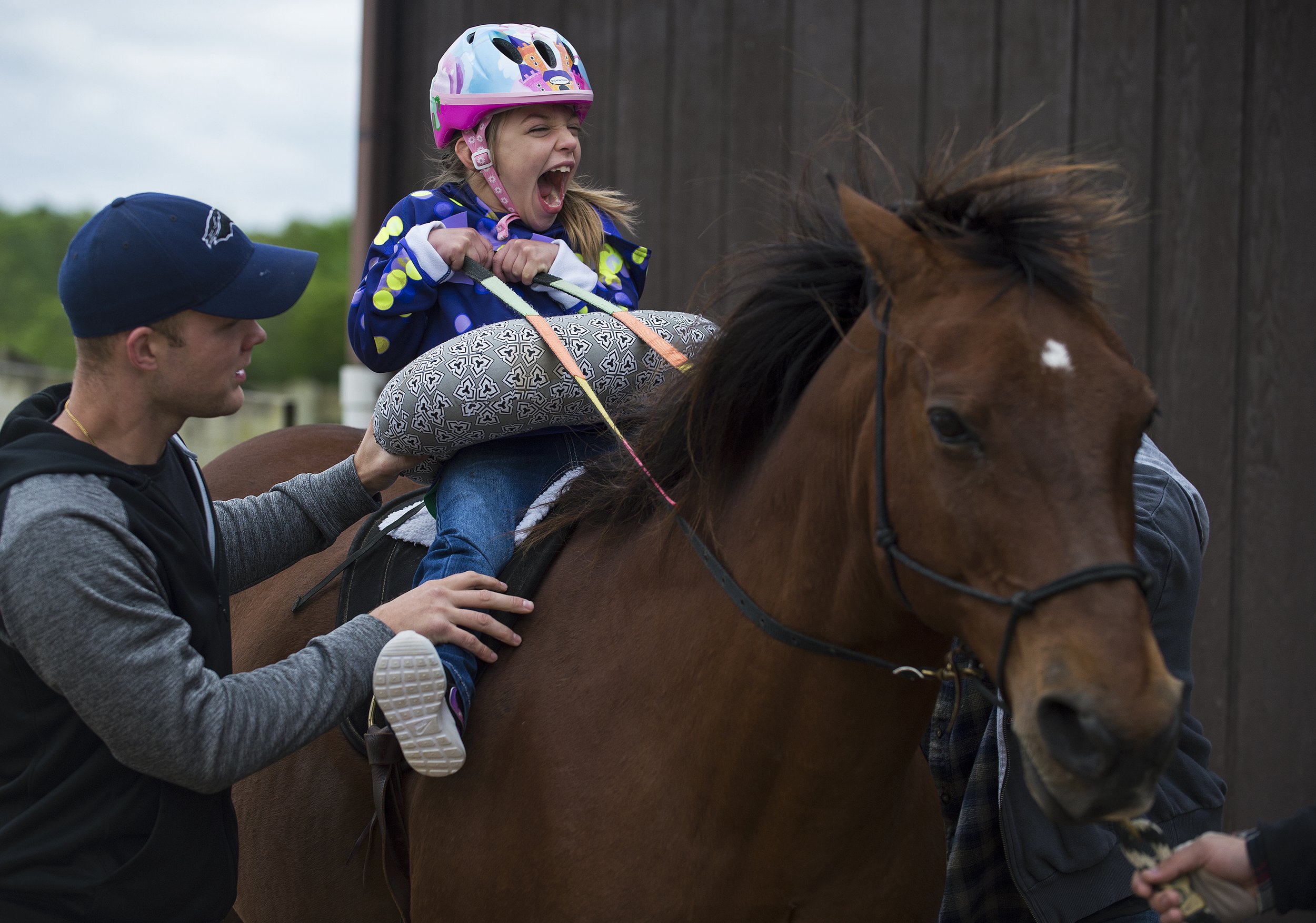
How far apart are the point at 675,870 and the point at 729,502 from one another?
2.05 feet

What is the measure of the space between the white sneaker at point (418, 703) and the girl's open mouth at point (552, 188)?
1179 mm

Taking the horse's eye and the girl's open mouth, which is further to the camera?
the girl's open mouth

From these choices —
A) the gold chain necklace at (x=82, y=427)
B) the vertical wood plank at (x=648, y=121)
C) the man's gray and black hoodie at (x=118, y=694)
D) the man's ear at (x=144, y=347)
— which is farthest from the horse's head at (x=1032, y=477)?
the vertical wood plank at (x=648, y=121)

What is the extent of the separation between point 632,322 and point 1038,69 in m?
2.49

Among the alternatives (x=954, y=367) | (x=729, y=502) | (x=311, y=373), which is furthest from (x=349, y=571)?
(x=311, y=373)

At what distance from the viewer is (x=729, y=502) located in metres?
1.88

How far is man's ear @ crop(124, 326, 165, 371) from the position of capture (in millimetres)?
1698

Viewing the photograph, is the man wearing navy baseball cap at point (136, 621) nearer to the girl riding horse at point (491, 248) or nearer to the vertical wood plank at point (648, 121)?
the girl riding horse at point (491, 248)

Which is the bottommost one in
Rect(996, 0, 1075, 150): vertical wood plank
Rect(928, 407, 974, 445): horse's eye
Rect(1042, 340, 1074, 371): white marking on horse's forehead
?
Rect(928, 407, 974, 445): horse's eye

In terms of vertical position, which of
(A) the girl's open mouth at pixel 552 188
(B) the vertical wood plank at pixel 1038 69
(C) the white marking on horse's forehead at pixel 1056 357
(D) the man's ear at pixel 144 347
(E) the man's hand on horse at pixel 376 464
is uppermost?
(B) the vertical wood plank at pixel 1038 69

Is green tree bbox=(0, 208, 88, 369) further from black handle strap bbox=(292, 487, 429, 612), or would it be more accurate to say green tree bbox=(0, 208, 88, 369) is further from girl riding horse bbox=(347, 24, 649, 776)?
girl riding horse bbox=(347, 24, 649, 776)

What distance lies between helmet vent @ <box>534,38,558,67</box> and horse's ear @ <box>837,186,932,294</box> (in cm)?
119

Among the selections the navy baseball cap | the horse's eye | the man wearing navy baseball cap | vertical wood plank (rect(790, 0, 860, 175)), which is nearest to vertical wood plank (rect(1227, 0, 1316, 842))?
vertical wood plank (rect(790, 0, 860, 175))

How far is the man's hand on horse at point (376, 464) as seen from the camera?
2.29 metres
